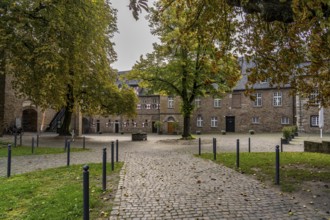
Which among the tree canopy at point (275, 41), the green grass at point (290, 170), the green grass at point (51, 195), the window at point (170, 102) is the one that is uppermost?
the window at point (170, 102)

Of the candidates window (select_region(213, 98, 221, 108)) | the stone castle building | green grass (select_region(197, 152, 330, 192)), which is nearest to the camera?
green grass (select_region(197, 152, 330, 192))

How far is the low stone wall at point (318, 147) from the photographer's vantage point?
1550 cm

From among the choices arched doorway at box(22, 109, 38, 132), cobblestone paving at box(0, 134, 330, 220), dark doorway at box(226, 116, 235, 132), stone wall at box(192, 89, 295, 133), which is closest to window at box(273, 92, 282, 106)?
stone wall at box(192, 89, 295, 133)

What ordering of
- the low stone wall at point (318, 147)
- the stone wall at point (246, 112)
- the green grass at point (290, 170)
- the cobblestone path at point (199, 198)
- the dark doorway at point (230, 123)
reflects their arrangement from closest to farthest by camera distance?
1. the cobblestone path at point (199, 198)
2. the green grass at point (290, 170)
3. the low stone wall at point (318, 147)
4. the stone wall at point (246, 112)
5. the dark doorway at point (230, 123)

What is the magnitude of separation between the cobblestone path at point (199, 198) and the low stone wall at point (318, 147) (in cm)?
858

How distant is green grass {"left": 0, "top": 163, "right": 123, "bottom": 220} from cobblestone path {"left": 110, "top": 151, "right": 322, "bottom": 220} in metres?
0.40

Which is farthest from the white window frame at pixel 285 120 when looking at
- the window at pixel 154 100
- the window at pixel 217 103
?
the window at pixel 154 100

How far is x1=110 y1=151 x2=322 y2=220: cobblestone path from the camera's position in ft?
18.0

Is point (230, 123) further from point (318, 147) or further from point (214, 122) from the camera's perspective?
point (318, 147)

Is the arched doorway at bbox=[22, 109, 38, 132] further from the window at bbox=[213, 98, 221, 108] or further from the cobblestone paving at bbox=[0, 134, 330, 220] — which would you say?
the cobblestone paving at bbox=[0, 134, 330, 220]

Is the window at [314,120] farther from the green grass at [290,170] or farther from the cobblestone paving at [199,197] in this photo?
the cobblestone paving at [199,197]

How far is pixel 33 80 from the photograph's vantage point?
57.1 ft

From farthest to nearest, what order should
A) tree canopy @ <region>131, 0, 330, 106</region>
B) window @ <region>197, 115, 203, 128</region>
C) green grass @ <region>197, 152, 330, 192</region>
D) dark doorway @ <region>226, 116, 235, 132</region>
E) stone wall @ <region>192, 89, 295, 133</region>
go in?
window @ <region>197, 115, 203, 128</region> < dark doorway @ <region>226, 116, 235, 132</region> < stone wall @ <region>192, 89, 295, 133</region> < green grass @ <region>197, 152, 330, 192</region> < tree canopy @ <region>131, 0, 330, 106</region>

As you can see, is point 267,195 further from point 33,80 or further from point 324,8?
point 33,80
